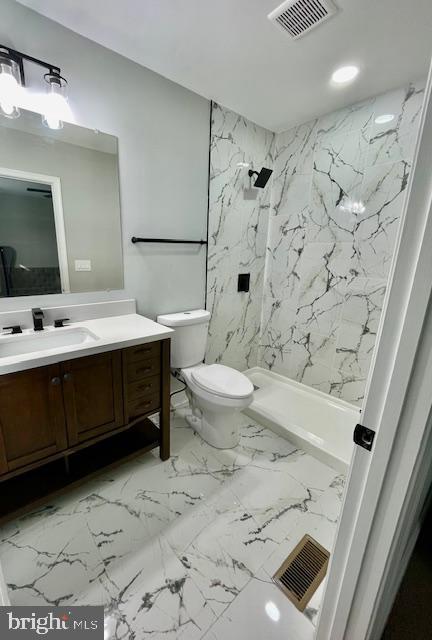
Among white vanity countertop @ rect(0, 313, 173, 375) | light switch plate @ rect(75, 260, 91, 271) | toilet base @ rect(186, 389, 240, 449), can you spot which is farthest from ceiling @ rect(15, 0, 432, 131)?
toilet base @ rect(186, 389, 240, 449)

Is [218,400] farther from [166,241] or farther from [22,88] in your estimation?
[22,88]

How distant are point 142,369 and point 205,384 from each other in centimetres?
46

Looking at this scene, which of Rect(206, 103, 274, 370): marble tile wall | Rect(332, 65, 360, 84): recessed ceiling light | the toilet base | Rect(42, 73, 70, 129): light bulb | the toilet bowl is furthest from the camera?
Rect(206, 103, 274, 370): marble tile wall

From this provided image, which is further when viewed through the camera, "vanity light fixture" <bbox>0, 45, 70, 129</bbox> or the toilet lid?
the toilet lid

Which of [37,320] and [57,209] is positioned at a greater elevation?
[57,209]

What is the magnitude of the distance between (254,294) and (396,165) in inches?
54.9

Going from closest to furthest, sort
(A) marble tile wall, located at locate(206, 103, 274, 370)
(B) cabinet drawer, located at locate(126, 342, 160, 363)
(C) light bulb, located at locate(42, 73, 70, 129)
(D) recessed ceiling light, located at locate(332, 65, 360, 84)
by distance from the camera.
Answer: (C) light bulb, located at locate(42, 73, 70, 129) → (B) cabinet drawer, located at locate(126, 342, 160, 363) → (D) recessed ceiling light, located at locate(332, 65, 360, 84) → (A) marble tile wall, located at locate(206, 103, 274, 370)

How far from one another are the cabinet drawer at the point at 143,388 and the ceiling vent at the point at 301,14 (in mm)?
1827

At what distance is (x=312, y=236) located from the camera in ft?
7.41

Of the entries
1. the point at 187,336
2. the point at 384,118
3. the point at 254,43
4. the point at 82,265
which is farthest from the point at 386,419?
the point at 384,118

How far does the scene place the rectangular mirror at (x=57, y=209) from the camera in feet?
4.44

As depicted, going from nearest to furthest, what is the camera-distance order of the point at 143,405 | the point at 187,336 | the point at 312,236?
1. the point at 143,405
2. the point at 187,336
3. the point at 312,236

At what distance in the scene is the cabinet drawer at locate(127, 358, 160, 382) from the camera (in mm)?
1415

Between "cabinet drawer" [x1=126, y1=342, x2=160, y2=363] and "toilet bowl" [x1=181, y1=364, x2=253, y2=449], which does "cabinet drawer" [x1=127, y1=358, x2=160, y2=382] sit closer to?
"cabinet drawer" [x1=126, y1=342, x2=160, y2=363]
